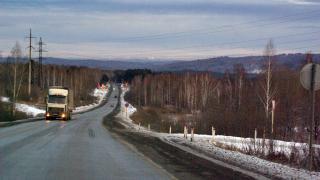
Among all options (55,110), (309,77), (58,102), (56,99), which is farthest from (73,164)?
(55,110)

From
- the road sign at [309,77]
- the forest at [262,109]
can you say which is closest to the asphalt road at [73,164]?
the road sign at [309,77]

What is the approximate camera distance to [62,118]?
207ft

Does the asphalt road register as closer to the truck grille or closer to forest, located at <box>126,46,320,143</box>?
forest, located at <box>126,46,320,143</box>

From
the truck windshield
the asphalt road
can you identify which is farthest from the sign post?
the truck windshield

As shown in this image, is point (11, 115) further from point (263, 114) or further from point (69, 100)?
point (263, 114)

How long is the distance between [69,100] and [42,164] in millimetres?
47717

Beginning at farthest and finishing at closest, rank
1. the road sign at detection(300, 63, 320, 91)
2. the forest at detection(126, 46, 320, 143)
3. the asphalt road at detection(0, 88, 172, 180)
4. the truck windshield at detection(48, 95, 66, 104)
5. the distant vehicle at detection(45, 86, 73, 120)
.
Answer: the forest at detection(126, 46, 320, 143), the truck windshield at detection(48, 95, 66, 104), the distant vehicle at detection(45, 86, 73, 120), the road sign at detection(300, 63, 320, 91), the asphalt road at detection(0, 88, 172, 180)

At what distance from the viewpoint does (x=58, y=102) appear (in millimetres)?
61281

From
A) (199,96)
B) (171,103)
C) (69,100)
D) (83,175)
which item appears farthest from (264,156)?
(171,103)

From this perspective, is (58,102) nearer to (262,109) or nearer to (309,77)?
(262,109)

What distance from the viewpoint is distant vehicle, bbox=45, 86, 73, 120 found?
6094cm

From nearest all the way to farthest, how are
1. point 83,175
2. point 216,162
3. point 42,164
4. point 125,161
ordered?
point 83,175
point 42,164
point 125,161
point 216,162

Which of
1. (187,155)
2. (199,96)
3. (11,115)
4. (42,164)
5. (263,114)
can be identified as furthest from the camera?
(199,96)

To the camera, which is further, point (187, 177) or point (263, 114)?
point (263, 114)
